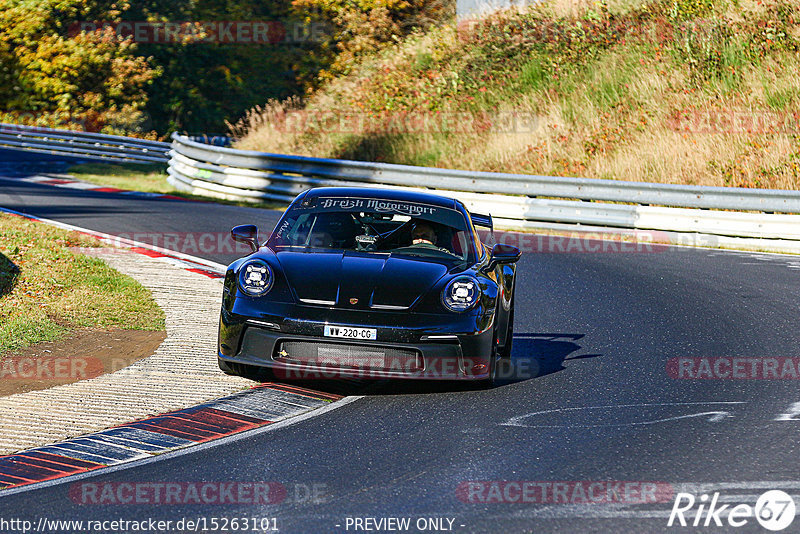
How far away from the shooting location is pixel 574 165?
2384 cm

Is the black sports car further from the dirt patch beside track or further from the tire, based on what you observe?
the dirt patch beside track

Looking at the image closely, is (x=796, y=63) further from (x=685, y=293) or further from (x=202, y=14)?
(x=202, y=14)

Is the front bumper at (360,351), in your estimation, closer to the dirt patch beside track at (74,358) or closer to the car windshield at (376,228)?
the car windshield at (376,228)

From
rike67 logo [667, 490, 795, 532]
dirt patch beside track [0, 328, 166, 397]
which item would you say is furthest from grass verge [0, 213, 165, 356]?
rike67 logo [667, 490, 795, 532]

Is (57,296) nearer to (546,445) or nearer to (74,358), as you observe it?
(74,358)

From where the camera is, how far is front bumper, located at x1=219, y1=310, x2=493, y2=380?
7363 millimetres

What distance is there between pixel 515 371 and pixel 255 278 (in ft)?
7.22

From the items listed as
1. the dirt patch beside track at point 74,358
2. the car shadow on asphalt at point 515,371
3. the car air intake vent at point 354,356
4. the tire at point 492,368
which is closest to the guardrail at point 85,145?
the dirt patch beside track at point 74,358

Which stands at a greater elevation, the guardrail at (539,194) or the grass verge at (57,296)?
the guardrail at (539,194)

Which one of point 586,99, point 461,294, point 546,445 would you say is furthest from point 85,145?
point 546,445

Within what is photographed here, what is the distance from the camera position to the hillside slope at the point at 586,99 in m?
23.0

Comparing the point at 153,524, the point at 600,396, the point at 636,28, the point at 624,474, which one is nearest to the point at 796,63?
the point at 636,28

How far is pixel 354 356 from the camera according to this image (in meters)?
7.36

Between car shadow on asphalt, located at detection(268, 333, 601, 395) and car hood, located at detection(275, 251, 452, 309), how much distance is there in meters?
0.71
